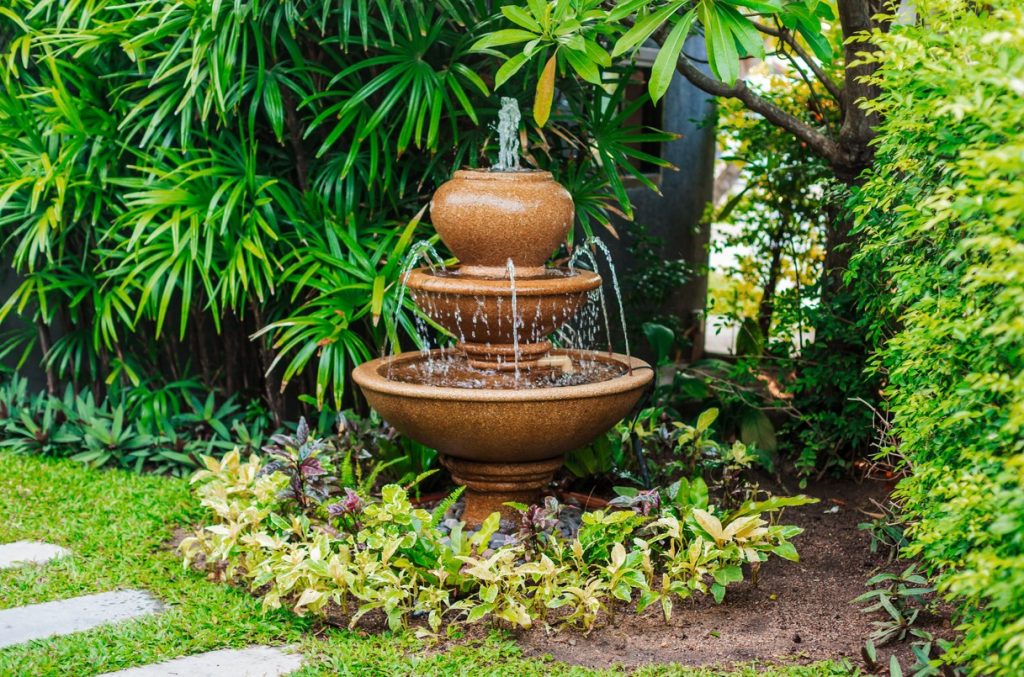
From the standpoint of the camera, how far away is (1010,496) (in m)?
2.06

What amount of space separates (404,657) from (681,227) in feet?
15.7

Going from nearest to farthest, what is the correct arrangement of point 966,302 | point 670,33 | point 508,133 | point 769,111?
1. point 966,302
2. point 670,33
3. point 508,133
4. point 769,111

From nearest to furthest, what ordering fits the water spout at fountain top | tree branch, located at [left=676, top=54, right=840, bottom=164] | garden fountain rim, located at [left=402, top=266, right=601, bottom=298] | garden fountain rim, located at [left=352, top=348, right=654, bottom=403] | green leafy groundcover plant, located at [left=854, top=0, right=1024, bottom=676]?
green leafy groundcover plant, located at [left=854, top=0, right=1024, bottom=676] < garden fountain rim, located at [left=352, top=348, right=654, bottom=403] < garden fountain rim, located at [left=402, top=266, right=601, bottom=298] < the water spout at fountain top < tree branch, located at [left=676, top=54, right=840, bottom=164]

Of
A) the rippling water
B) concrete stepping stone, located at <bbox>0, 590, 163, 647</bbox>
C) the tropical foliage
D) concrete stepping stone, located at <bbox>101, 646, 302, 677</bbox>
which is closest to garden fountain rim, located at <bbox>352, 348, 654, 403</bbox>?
the rippling water

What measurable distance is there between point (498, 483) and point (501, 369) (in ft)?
1.39

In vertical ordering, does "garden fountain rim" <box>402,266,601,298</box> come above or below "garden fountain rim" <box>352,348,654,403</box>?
above

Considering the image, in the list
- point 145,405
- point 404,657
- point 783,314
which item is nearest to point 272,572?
point 404,657

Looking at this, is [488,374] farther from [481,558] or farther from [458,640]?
[458,640]

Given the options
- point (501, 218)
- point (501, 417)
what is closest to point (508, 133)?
point (501, 218)

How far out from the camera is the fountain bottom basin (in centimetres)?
344

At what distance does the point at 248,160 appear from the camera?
462 centimetres

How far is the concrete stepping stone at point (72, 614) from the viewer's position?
3.17 m

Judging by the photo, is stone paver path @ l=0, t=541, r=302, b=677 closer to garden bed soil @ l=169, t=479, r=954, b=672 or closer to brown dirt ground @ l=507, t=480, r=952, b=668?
garden bed soil @ l=169, t=479, r=954, b=672

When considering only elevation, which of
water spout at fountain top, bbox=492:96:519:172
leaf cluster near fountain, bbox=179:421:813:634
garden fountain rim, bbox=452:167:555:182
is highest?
water spout at fountain top, bbox=492:96:519:172
